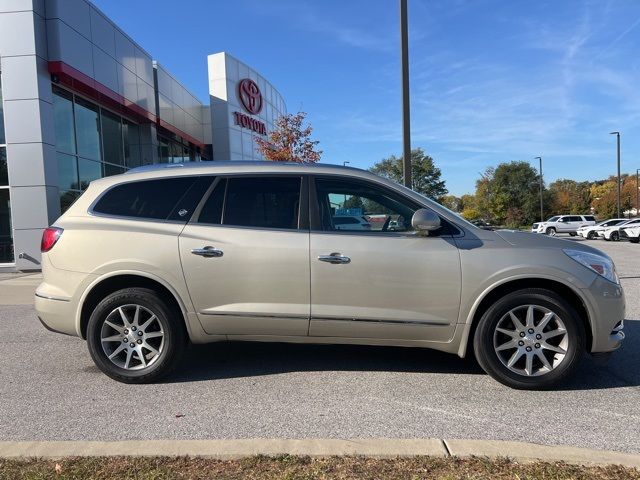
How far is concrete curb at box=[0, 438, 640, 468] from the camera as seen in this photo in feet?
9.82

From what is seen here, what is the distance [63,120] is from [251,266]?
43.3 ft

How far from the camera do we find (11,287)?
10875 millimetres

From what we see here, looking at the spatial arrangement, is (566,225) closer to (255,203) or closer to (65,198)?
(65,198)

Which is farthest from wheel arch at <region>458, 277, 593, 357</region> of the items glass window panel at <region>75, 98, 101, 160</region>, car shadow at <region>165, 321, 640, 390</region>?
glass window panel at <region>75, 98, 101, 160</region>

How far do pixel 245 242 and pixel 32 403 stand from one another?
210 centimetres

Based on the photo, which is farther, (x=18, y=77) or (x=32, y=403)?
(x=18, y=77)

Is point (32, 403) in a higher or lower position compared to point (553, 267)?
lower

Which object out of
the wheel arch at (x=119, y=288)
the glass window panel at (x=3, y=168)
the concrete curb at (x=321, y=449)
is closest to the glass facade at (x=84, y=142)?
the glass window panel at (x=3, y=168)

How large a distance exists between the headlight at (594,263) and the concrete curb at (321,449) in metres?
1.61

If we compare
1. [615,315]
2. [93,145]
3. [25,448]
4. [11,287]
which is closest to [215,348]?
[25,448]

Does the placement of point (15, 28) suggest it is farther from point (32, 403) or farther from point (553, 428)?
point (553, 428)

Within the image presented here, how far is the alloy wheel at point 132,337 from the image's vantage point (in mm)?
4402

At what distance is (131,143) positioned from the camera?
65.3 ft

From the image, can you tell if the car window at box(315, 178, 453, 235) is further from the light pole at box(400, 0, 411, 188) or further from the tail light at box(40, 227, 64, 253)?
the light pole at box(400, 0, 411, 188)
